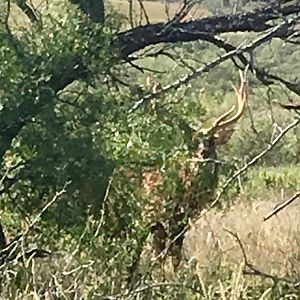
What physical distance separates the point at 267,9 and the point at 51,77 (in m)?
2.42

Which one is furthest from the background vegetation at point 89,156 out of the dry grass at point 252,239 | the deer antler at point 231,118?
the deer antler at point 231,118

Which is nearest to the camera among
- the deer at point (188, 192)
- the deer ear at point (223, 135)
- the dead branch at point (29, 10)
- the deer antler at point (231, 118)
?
the dead branch at point (29, 10)

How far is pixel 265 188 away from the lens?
13.2 metres

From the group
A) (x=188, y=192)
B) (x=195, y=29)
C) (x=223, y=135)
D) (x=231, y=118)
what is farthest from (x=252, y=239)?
(x=195, y=29)

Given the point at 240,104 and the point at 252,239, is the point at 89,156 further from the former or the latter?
the point at 252,239

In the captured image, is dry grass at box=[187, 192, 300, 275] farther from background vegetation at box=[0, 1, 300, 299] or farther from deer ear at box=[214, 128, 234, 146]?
deer ear at box=[214, 128, 234, 146]

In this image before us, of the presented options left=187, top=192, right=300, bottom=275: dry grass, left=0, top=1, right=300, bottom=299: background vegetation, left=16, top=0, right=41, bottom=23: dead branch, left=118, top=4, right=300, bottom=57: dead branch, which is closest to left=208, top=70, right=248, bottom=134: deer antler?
left=0, top=1, right=300, bottom=299: background vegetation

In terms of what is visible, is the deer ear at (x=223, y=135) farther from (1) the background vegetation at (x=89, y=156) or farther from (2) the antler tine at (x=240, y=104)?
(1) the background vegetation at (x=89, y=156)

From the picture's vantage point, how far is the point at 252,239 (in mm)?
9344

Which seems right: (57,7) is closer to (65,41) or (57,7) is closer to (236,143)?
(65,41)

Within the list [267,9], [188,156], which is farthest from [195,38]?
[188,156]

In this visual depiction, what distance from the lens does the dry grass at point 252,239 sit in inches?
332

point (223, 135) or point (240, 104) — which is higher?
point (240, 104)

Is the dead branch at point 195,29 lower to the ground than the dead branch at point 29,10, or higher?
higher
